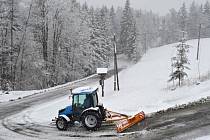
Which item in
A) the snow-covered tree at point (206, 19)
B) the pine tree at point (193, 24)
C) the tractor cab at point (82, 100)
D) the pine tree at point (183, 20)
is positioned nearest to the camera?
the tractor cab at point (82, 100)

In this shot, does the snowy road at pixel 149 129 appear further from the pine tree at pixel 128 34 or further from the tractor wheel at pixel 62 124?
the pine tree at pixel 128 34

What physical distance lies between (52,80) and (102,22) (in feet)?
113

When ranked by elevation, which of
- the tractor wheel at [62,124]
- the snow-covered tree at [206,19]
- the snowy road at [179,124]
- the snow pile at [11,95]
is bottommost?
the snow pile at [11,95]

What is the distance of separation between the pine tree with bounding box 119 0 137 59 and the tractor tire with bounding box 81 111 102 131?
71.3m

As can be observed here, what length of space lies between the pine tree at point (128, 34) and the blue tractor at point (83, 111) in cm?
7060

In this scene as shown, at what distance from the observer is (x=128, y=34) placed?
90500 mm

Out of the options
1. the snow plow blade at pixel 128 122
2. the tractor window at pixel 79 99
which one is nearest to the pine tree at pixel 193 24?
the snow plow blade at pixel 128 122

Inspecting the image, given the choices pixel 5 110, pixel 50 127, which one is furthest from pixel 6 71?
pixel 50 127

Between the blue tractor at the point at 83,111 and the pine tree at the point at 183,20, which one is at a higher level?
the pine tree at the point at 183,20

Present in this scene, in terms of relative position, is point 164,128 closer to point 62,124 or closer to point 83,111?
point 83,111

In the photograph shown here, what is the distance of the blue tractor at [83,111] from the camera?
56.9 ft

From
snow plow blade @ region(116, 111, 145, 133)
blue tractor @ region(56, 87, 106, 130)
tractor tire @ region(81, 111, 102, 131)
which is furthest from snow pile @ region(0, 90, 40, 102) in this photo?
snow plow blade @ region(116, 111, 145, 133)

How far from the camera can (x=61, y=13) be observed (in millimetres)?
53406

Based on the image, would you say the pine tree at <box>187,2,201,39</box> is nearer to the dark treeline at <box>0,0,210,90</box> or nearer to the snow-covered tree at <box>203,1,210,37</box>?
the snow-covered tree at <box>203,1,210,37</box>
